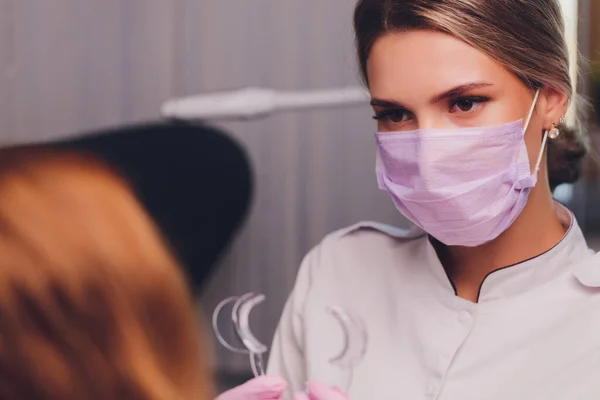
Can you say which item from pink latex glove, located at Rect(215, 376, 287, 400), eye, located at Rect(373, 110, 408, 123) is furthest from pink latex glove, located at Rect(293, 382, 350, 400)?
eye, located at Rect(373, 110, 408, 123)

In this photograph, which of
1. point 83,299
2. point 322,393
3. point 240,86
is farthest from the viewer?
point 240,86

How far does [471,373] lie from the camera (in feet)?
2.83

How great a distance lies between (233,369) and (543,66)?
2.49ft

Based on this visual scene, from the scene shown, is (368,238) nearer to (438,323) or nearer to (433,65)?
(438,323)

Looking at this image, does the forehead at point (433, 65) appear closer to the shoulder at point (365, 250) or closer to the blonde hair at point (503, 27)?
the blonde hair at point (503, 27)

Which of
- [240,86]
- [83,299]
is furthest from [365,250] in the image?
[83,299]

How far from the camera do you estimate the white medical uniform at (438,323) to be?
82 cm

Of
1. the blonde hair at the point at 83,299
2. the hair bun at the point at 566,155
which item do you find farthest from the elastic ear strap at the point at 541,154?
the blonde hair at the point at 83,299

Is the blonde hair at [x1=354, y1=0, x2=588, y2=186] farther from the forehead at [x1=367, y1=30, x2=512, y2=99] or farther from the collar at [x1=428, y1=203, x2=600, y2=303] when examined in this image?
the collar at [x1=428, y1=203, x2=600, y2=303]

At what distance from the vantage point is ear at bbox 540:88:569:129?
88 centimetres

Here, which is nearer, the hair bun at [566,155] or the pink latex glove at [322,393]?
the pink latex glove at [322,393]

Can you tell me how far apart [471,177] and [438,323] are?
7.7 inches

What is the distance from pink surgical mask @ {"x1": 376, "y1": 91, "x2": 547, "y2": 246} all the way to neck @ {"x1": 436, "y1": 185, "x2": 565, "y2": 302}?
0.04 m

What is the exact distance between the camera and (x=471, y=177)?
0.84 m
